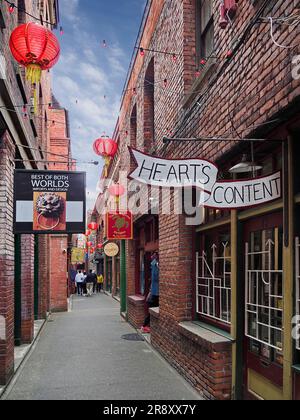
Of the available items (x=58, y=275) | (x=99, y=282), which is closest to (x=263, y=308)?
(x=58, y=275)

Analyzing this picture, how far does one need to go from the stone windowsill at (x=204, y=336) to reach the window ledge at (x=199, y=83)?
132 inches

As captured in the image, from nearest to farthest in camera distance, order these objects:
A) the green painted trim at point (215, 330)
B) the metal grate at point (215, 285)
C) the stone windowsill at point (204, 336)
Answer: the stone windowsill at point (204, 336), the green painted trim at point (215, 330), the metal grate at point (215, 285)

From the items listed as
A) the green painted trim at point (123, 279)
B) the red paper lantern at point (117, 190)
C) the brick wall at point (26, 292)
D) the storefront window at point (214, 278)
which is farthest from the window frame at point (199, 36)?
the red paper lantern at point (117, 190)

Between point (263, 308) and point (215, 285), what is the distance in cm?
143

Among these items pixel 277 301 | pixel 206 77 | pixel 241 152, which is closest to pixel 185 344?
pixel 277 301

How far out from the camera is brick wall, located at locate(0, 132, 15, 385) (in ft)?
21.3

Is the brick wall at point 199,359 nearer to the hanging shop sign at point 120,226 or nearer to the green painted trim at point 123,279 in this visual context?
the hanging shop sign at point 120,226

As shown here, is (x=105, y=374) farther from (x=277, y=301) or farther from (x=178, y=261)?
(x=277, y=301)

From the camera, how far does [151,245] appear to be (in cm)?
1128

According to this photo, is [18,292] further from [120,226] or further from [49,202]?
[120,226]

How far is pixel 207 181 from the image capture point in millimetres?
4324

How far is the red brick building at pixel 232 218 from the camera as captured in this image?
4164 mm

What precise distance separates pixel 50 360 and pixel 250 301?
4.67m

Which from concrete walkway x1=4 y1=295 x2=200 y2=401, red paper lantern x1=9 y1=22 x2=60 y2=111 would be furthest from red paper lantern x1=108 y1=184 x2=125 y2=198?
red paper lantern x1=9 y1=22 x2=60 y2=111
